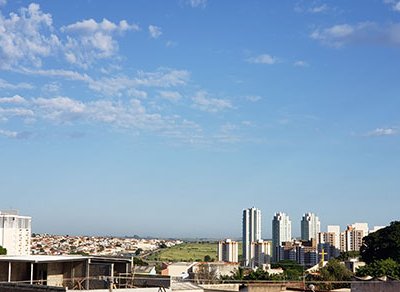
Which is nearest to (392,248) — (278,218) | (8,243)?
(8,243)

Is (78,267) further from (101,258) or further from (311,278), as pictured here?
(311,278)

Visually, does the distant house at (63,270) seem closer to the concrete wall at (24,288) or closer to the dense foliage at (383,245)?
the concrete wall at (24,288)

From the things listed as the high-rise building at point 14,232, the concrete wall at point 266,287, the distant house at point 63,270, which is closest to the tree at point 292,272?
the concrete wall at point 266,287

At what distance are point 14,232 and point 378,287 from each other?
470 feet

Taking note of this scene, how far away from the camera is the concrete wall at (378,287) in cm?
1731

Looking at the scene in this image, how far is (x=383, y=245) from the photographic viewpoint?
76125 mm

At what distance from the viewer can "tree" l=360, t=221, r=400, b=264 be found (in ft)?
246

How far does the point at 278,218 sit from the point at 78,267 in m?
178

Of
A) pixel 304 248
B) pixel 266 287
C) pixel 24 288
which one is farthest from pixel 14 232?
pixel 24 288

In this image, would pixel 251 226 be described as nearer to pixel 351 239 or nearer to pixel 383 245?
pixel 351 239

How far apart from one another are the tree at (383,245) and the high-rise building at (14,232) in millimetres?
89103

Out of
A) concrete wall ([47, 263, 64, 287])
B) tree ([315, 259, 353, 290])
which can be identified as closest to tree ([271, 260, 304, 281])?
tree ([315, 259, 353, 290])

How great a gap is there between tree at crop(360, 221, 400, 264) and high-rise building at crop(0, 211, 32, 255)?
3508 inches

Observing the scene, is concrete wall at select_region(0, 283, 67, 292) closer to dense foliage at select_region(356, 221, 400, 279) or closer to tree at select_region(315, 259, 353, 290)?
tree at select_region(315, 259, 353, 290)
